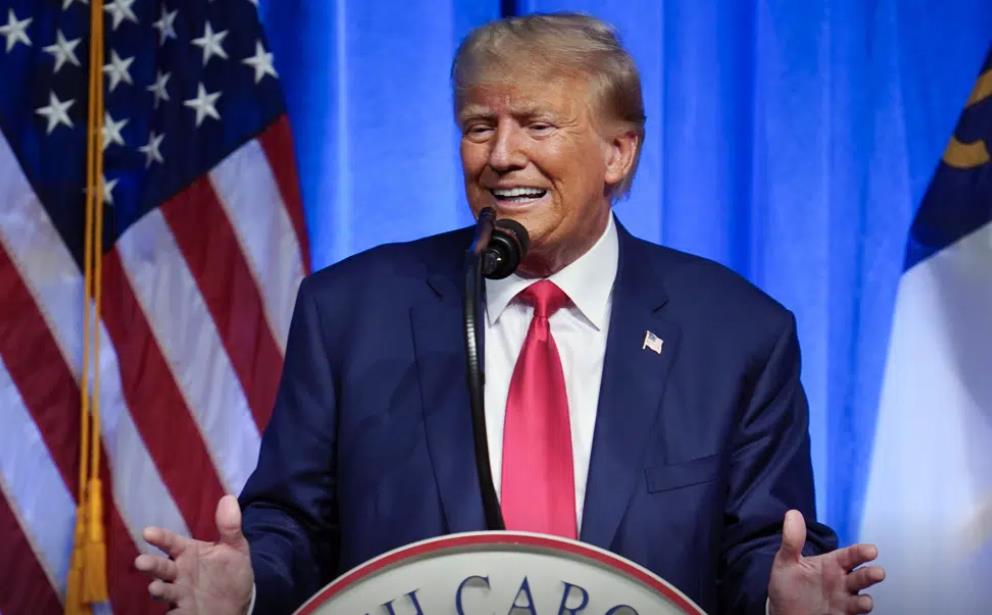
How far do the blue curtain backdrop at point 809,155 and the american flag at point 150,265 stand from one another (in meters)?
0.36

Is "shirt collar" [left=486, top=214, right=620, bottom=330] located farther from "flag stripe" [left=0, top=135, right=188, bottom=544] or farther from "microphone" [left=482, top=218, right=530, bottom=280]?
"flag stripe" [left=0, top=135, right=188, bottom=544]

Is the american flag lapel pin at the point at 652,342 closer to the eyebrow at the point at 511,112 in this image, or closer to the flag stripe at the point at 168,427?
the eyebrow at the point at 511,112

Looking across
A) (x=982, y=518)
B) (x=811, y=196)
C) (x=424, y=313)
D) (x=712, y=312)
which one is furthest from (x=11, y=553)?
(x=982, y=518)

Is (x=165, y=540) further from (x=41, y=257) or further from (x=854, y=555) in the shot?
(x=41, y=257)

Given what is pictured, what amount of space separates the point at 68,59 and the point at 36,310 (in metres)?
0.53

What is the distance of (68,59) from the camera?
2.76m

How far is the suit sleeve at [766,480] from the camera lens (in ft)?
5.65

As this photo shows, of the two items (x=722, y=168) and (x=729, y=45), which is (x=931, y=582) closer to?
(x=722, y=168)

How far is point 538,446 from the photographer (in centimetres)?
170

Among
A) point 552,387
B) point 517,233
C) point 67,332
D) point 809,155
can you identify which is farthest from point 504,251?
point 67,332

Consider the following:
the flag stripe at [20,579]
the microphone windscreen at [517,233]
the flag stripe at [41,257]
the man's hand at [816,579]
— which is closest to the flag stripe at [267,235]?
the flag stripe at [41,257]

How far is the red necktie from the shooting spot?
167 centimetres

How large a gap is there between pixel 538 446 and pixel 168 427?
1.29 metres

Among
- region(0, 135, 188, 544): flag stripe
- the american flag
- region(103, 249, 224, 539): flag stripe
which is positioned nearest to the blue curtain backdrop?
the american flag
